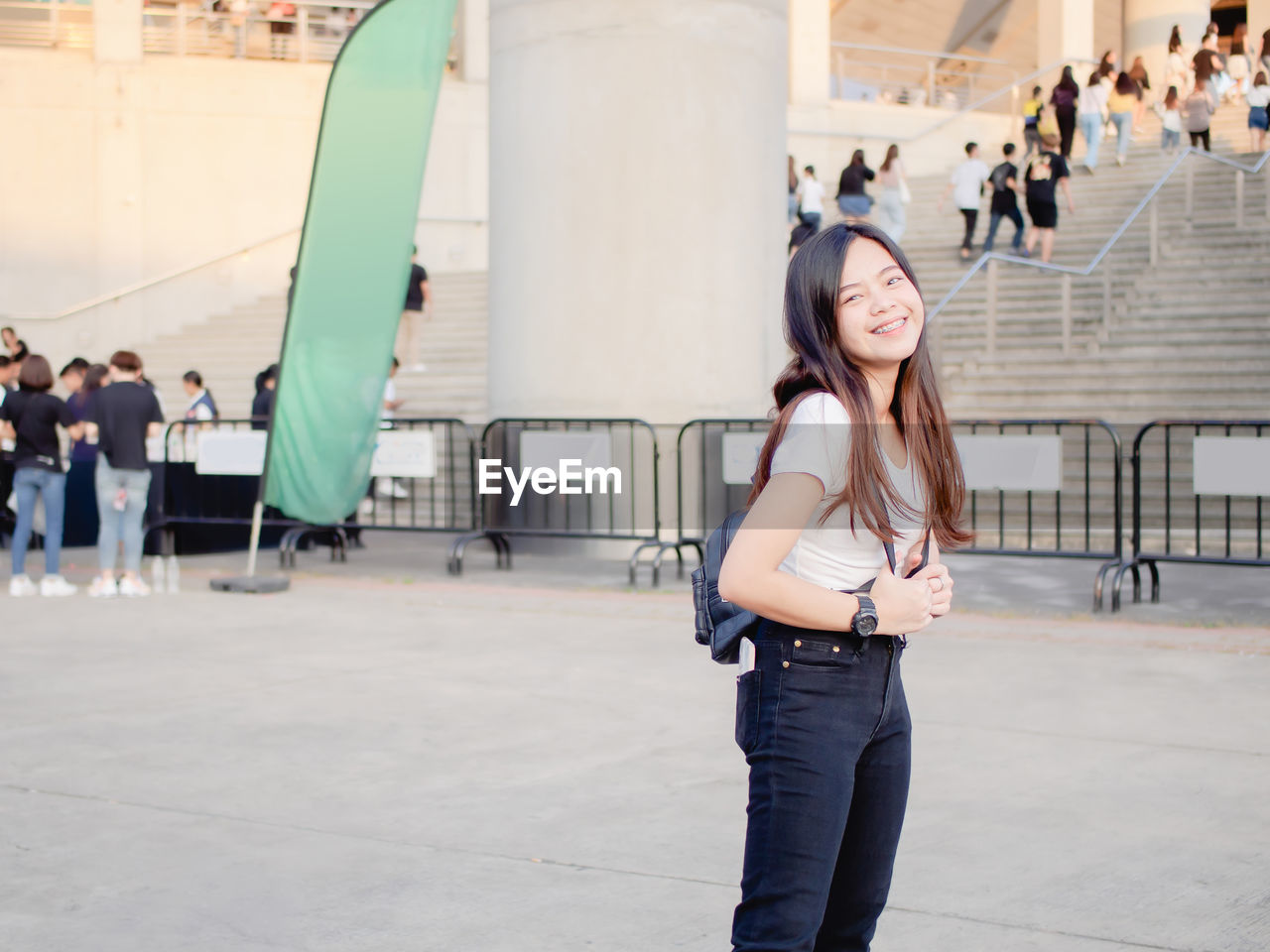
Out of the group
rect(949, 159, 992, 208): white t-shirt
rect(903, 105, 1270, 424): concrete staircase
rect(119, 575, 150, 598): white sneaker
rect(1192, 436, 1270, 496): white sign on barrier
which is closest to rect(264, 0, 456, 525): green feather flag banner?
rect(119, 575, 150, 598): white sneaker

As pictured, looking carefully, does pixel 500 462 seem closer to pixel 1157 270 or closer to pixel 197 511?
pixel 197 511

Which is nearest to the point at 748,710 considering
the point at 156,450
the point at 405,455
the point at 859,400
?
the point at 859,400

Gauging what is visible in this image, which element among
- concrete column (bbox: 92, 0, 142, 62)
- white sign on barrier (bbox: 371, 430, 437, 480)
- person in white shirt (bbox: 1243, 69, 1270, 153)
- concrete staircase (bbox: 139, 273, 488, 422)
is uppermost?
concrete column (bbox: 92, 0, 142, 62)

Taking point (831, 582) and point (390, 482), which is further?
point (390, 482)

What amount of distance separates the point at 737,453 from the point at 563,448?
1.38m

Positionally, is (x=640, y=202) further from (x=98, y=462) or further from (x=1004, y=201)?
(x=1004, y=201)

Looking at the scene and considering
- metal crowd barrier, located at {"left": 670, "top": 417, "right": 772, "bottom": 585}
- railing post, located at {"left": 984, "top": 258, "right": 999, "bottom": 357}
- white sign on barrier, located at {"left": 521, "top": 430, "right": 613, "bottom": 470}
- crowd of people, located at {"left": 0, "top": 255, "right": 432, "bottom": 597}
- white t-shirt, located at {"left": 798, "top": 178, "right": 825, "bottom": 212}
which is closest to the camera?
crowd of people, located at {"left": 0, "top": 255, "right": 432, "bottom": 597}

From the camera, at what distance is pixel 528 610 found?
9914mm

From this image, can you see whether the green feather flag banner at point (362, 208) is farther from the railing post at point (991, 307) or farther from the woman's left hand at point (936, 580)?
the woman's left hand at point (936, 580)

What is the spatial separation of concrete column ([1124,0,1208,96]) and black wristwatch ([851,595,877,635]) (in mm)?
33275

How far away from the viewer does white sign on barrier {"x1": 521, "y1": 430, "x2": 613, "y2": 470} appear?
11586 mm

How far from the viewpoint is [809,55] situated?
29203mm

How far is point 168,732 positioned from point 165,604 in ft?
13.8

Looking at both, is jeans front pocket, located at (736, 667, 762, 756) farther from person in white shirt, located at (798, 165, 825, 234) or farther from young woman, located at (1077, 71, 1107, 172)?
young woman, located at (1077, 71, 1107, 172)
